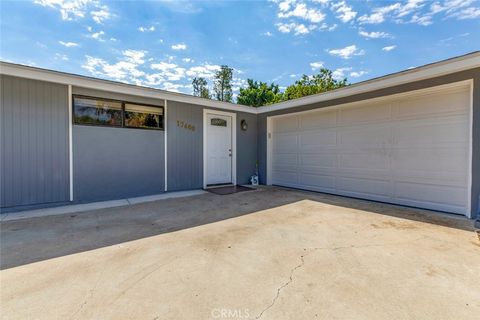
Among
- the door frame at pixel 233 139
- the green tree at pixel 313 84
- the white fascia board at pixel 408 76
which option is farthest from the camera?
the green tree at pixel 313 84

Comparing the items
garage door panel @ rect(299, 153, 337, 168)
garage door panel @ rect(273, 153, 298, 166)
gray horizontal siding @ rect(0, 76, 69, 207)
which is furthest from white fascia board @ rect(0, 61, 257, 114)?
garage door panel @ rect(299, 153, 337, 168)

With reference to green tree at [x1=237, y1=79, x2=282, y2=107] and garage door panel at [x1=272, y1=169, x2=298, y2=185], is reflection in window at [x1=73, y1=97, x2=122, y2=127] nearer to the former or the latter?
garage door panel at [x1=272, y1=169, x2=298, y2=185]

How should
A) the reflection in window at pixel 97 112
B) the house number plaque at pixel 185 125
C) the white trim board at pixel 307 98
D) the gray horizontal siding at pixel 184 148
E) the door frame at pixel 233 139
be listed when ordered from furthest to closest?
the door frame at pixel 233 139
the house number plaque at pixel 185 125
the gray horizontal siding at pixel 184 148
the reflection in window at pixel 97 112
the white trim board at pixel 307 98

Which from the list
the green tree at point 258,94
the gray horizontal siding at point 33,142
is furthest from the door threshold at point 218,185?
the green tree at point 258,94

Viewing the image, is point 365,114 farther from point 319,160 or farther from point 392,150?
point 319,160

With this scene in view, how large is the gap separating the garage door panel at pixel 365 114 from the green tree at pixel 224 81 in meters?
15.0

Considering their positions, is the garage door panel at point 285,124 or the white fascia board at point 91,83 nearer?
the white fascia board at point 91,83

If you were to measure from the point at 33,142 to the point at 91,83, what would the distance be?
1.53 metres

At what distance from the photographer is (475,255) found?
2373mm

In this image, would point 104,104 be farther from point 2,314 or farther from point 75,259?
point 2,314

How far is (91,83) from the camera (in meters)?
4.51

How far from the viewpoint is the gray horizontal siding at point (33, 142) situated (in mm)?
3879

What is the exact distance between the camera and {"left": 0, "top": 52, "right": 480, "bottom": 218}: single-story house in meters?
3.87

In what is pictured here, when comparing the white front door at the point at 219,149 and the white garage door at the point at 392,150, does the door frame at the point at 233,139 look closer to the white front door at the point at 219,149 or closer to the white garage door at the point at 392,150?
the white front door at the point at 219,149
